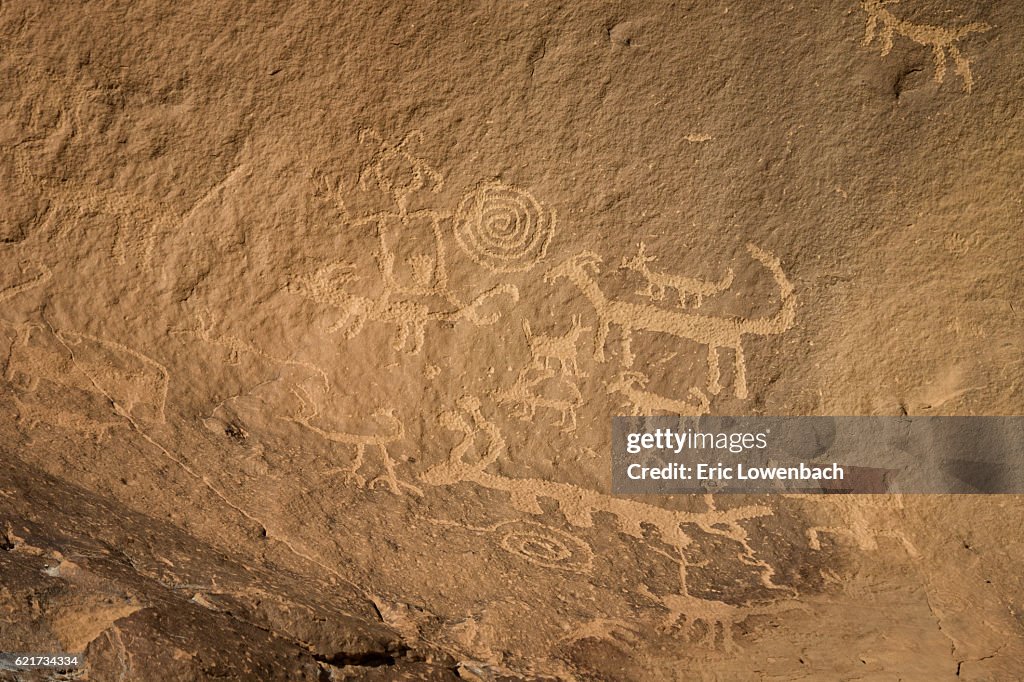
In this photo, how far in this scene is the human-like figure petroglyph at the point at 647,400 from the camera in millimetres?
1642

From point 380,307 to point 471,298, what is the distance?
6.0 inches

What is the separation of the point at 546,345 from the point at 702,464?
36 cm

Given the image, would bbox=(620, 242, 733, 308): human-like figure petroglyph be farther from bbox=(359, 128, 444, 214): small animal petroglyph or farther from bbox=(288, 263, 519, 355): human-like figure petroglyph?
bbox=(359, 128, 444, 214): small animal petroglyph

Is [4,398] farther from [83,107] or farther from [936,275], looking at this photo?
[936,275]

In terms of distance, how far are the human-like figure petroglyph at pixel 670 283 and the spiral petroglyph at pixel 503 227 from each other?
0.15 meters

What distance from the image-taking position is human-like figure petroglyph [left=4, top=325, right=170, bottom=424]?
5.24 ft

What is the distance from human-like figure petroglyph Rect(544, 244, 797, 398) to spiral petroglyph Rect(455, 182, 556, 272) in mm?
58

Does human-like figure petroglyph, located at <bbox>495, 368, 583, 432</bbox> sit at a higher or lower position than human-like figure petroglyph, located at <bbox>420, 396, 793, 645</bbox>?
higher

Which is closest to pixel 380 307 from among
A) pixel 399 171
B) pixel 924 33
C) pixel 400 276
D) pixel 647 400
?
pixel 400 276

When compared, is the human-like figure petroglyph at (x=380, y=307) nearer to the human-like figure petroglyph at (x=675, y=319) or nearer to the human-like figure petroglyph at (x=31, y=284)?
the human-like figure petroglyph at (x=675, y=319)

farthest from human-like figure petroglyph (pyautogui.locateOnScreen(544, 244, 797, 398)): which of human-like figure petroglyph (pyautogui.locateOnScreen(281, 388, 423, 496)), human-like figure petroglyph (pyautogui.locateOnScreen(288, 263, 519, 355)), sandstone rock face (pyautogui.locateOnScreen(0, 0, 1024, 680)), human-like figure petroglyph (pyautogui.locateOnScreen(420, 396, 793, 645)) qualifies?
human-like figure petroglyph (pyautogui.locateOnScreen(281, 388, 423, 496))

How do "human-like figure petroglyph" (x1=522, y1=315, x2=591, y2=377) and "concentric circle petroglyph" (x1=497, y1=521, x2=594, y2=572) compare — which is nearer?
"human-like figure petroglyph" (x1=522, y1=315, x2=591, y2=377)

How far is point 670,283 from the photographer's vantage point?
1603 mm

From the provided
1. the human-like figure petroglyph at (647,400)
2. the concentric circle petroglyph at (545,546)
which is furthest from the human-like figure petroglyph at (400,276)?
the concentric circle petroglyph at (545,546)
